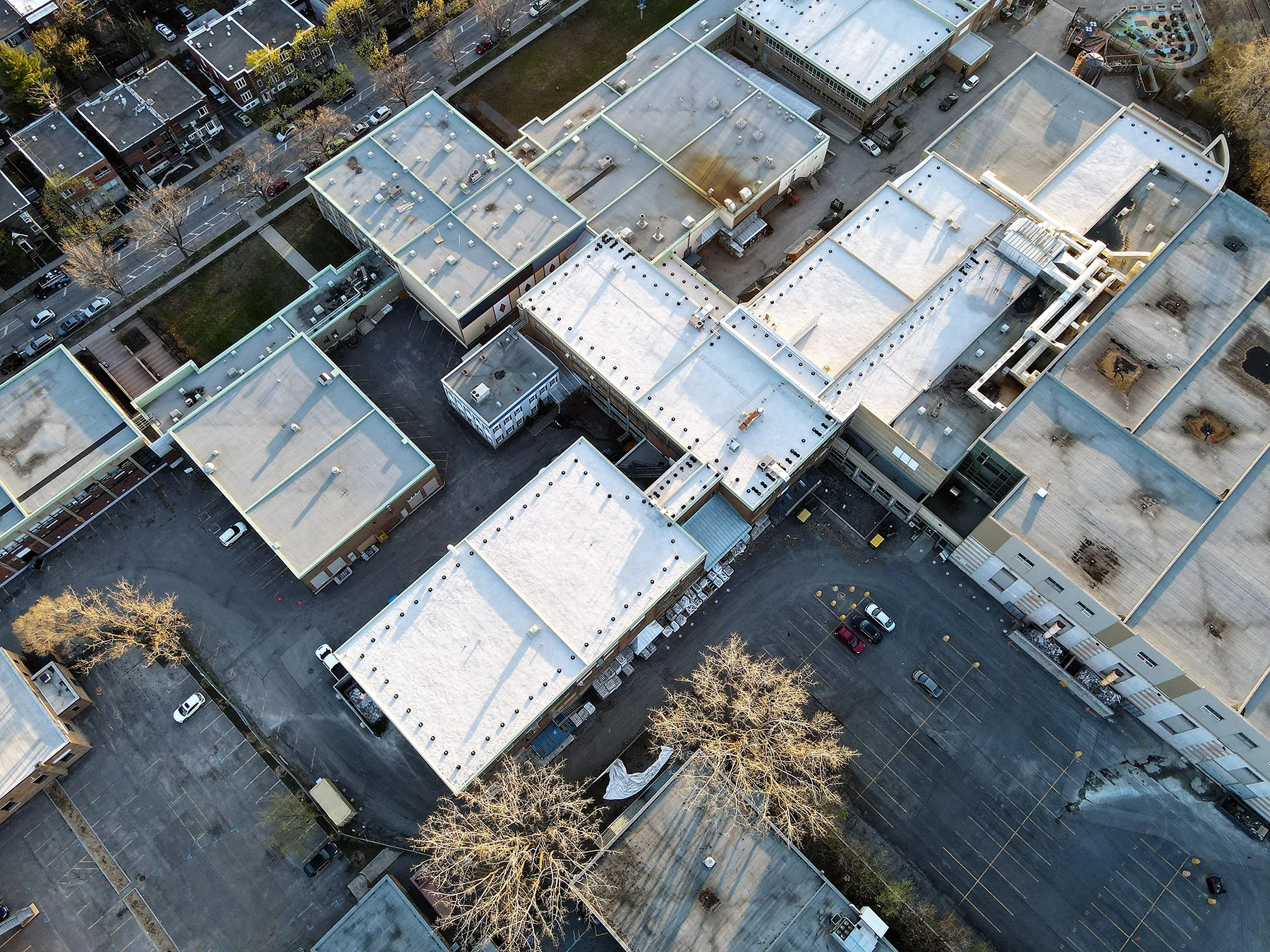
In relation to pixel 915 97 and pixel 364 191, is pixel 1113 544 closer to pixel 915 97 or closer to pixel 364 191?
pixel 915 97

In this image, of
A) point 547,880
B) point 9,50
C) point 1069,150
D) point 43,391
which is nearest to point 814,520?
point 547,880

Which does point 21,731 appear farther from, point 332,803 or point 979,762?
point 979,762

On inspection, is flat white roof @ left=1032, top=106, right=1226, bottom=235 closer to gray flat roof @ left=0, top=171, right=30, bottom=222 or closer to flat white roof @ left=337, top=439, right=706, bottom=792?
A: flat white roof @ left=337, top=439, right=706, bottom=792

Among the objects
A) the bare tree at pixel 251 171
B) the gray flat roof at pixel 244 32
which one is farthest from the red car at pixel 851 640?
the gray flat roof at pixel 244 32

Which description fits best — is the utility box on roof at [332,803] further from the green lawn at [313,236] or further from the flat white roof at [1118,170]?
the flat white roof at [1118,170]

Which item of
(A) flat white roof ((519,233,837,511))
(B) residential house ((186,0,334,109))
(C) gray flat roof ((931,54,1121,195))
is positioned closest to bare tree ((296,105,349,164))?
(B) residential house ((186,0,334,109))
